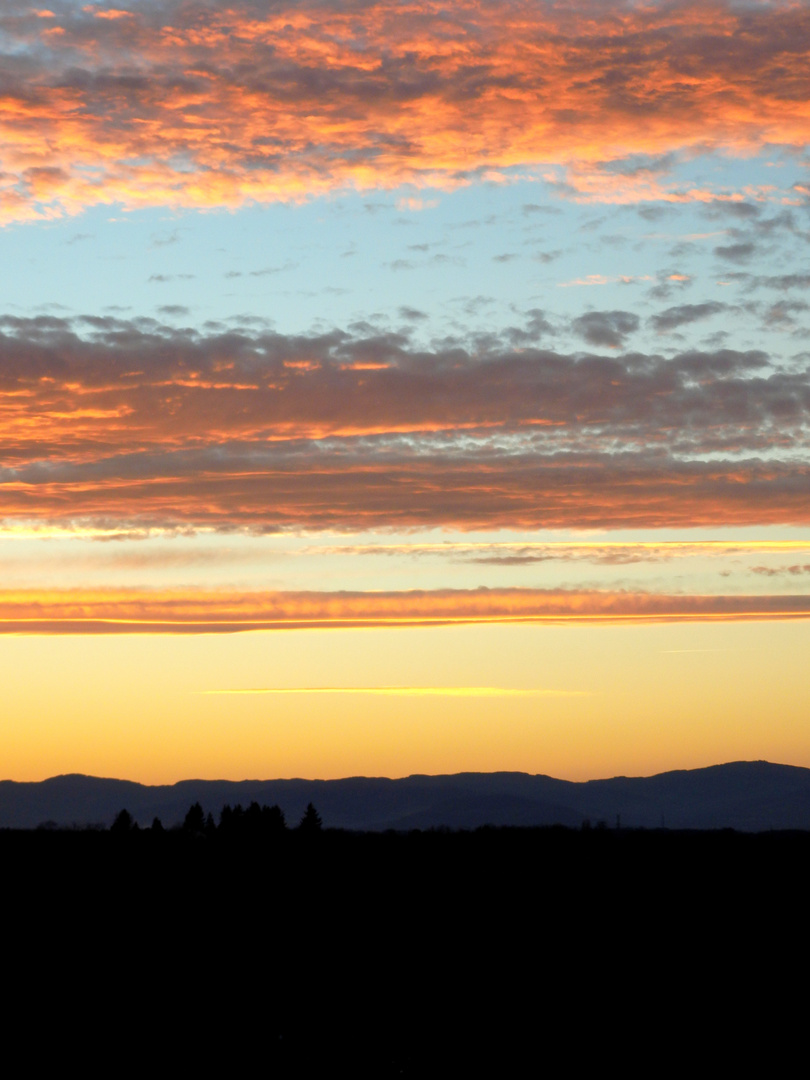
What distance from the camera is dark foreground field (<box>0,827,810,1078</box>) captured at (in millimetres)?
27562

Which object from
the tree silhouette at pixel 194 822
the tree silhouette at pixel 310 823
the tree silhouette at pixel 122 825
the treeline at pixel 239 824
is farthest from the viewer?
the tree silhouette at pixel 310 823

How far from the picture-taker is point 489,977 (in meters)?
38.2

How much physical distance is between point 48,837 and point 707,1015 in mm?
139907

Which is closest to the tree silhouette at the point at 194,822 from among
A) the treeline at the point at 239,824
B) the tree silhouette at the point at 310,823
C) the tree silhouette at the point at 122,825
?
the treeline at the point at 239,824

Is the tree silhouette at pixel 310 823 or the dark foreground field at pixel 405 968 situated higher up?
the tree silhouette at pixel 310 823

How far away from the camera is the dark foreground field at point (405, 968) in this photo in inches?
1085

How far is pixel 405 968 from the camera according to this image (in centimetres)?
4006

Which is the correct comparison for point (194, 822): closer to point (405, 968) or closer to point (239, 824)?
point (239, 824)

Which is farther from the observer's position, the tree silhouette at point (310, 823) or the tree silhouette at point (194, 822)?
the tree silhouette at point (310, 823)

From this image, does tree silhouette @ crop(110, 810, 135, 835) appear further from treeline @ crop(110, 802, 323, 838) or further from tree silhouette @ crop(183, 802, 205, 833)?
tree silhouette @ crop(183, 802, 205, 833)

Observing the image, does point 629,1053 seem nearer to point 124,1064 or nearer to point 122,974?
point 124,1064

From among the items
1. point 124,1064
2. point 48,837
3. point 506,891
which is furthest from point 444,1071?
point 48,837

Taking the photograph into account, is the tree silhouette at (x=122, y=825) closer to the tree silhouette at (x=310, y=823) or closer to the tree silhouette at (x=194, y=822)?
the tree silhouette at (x=194, y=822)

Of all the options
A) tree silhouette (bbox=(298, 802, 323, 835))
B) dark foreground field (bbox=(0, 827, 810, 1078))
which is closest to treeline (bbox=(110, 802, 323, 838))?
tree silhouette (bbox=(298, 802, 323, 835))
